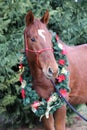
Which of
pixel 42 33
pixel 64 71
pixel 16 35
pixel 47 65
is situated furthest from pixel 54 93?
pixel 16 35

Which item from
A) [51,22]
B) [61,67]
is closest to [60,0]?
[51,22]

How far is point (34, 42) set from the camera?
4117mm

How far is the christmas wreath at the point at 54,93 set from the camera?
4.42 metres

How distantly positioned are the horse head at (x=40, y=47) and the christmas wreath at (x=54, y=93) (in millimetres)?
297

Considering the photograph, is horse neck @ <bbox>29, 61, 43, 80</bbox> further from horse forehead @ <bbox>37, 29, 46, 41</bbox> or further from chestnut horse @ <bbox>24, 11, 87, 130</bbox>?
horse forehead @ <bbox>37, 29, 46, 41</bbox>

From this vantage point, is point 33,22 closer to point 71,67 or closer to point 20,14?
point 71,67

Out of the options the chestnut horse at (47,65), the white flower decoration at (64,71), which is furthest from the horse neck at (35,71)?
the white flower decoration at (64,71)

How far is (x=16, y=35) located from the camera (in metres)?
5.68

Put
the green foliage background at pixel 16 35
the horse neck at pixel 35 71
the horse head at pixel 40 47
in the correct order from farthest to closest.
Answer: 1. the green foliage background at pixel 16 35
2. the horse neck at pixel 35 71
3. the horse head at pixel 40 47

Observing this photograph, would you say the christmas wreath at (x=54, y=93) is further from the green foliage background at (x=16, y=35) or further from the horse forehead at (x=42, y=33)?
the green foliage background at (x=16, y=35)

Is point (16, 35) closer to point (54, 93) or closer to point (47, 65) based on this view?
point (54, 93)

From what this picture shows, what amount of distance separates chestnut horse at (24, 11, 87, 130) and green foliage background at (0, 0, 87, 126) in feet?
2.97

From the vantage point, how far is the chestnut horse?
403 centimetres

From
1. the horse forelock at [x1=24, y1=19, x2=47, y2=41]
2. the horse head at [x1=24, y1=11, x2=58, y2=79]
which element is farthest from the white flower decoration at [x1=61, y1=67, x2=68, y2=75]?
the horse forelock at [x1=24, y1=19, x2=47, y2=41]
